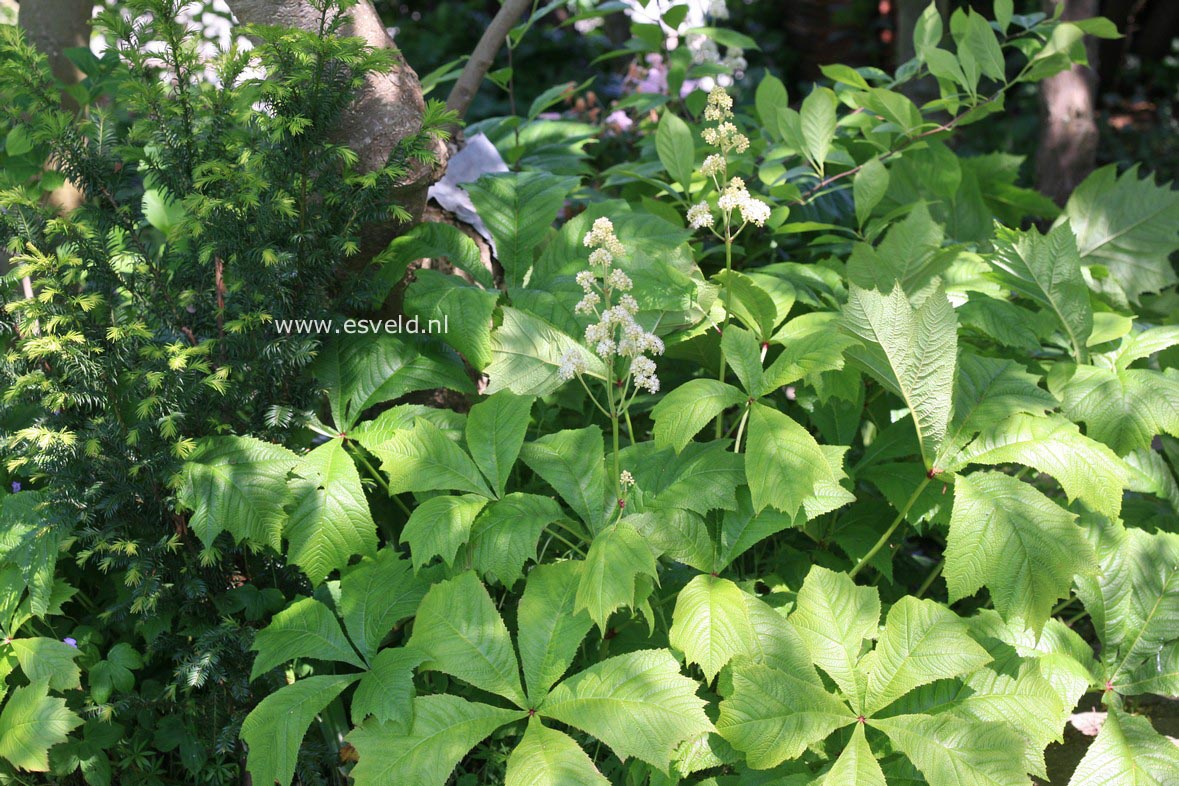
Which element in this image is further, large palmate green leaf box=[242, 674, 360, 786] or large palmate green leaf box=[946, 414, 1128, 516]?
large palmate green leaf box=[946, 414, 1128, 516]

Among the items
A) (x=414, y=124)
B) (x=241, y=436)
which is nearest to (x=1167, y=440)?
(x=414, y=124)

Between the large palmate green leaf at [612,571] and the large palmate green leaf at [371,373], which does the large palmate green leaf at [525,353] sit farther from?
the large palmate green leaf at [612,571]

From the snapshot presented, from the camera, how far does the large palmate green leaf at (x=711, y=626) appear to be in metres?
1.50

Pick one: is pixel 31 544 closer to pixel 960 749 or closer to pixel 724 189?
pixel 724 189

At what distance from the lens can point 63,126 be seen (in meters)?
1.73

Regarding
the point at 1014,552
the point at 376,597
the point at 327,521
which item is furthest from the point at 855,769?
the point at 327,521

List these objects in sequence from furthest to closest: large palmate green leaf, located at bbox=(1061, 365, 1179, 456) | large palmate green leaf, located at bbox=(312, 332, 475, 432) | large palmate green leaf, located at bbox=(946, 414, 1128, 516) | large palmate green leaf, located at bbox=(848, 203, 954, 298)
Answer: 1. large palmate green leaf, located at bbox=(848, 203, 954, 298)
2. large palmate green leaf, located at bbox=(312, 332, 475, 432)
3. large palmate green leaf, located at bbox=(1061, 365, 1179, 456)
4. large palmate green leaf, located at bbox=(946, 414, 1128, 516)

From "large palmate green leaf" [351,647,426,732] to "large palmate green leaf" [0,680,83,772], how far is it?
1.55ft

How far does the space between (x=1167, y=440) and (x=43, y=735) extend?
2.18 m

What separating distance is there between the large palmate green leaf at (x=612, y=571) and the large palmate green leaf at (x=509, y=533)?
0.39 ft

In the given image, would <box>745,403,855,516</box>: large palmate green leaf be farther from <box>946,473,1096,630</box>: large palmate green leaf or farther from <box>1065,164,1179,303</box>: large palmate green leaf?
<box>1065,164,1179,303</box>: large palmate green leaf

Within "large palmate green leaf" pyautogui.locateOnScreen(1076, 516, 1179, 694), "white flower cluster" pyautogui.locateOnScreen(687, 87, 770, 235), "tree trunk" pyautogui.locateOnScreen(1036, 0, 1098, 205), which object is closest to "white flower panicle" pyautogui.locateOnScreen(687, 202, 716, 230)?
"white flower cluster" pyautogui.locateOnScreen(687, 87, 770, 235)

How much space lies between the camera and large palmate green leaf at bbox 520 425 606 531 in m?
1.65

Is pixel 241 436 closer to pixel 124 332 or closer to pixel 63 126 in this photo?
pixel 124 332
